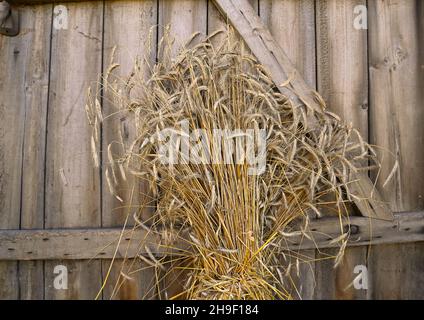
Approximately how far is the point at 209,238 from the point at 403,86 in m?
0.92

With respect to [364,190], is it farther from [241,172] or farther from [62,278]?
[62,278]

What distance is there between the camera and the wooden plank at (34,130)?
1.70 m

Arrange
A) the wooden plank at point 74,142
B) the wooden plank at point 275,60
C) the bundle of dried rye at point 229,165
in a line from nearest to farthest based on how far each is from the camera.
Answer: the bundle of dried rye at point 229,165 < the wooden plank at point 275,60 < the wooden plank at point 74,142

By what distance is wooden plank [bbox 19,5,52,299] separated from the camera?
1697mm

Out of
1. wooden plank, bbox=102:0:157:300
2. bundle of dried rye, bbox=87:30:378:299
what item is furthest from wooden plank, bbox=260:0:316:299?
wooden plank, bbox=102:0:157:300

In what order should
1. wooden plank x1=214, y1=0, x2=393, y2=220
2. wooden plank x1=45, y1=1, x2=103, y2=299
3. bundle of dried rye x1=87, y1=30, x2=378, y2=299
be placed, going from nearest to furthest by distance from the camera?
bundle of dried rye x1=87, y1=30, x2=378, y2=299 < wooden plank x1=214, y1=0, x2=393, y2=220 < wooden plank x1=45, y1=1, x2=103, y2=299

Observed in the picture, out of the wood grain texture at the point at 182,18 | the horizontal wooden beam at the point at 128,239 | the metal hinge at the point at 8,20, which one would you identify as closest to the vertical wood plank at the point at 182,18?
the wood grain texture at the point at 182,18

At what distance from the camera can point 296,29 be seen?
67.3 inches

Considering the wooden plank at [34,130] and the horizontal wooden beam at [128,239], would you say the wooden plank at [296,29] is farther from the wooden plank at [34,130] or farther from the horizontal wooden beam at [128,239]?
the wooden plank at [34,130]

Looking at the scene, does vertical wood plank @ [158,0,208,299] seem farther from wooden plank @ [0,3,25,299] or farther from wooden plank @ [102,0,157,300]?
wooden plank @ [0,3,25,299]

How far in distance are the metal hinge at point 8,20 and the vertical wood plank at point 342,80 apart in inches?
44.8

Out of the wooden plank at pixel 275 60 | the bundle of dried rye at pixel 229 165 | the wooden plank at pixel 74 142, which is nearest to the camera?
the bundle of dried rye at pixel 229 165

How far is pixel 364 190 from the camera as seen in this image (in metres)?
1.58
